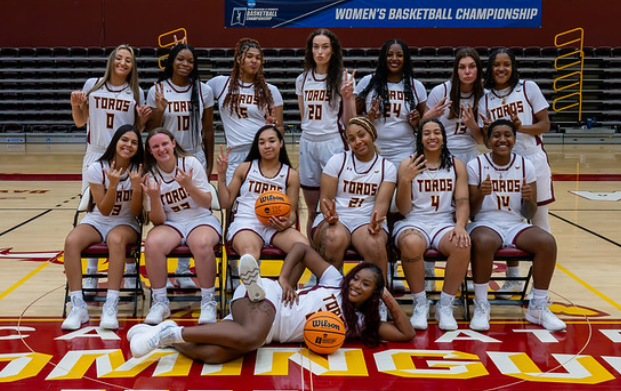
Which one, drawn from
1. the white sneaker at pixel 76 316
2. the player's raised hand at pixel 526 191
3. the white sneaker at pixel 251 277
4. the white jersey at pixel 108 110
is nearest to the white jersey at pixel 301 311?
the white sneaker at pixel 251 277

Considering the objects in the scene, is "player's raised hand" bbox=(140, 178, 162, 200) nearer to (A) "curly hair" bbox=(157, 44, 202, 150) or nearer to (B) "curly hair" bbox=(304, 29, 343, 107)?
(A) "curly hair" bbox=(157, 44, 202, 150)

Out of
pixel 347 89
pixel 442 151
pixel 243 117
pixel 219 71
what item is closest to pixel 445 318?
pixel 442 151

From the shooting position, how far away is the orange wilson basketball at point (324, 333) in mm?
3508

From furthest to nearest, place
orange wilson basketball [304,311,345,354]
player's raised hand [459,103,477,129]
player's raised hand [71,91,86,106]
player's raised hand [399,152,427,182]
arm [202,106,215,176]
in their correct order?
arm [202,106,215,176]
player's raised hand [71,91,86,106]
player's raised hand [459,103,477,129]
player's raised hand [399,152,427,182]
orange wilson basketball [304,311,345,354]

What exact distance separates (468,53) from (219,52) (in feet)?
40.9

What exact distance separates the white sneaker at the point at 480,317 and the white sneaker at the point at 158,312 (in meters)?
1.92

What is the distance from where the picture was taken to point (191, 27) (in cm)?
1670

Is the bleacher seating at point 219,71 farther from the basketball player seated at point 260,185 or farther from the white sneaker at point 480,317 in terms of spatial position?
the white sneaker at point 480,317

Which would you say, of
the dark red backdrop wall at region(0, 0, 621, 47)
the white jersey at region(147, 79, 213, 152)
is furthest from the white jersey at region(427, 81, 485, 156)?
the dark red backdrop wall at region(0, 0, 621, 47)

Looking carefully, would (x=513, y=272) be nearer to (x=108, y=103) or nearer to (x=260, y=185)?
(x=260, y=185)

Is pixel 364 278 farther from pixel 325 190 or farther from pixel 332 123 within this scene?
pixel 332 123

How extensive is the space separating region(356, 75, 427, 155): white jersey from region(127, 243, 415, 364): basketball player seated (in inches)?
50.7

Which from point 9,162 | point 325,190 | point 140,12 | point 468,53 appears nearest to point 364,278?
point 325,190

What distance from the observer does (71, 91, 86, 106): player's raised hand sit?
183 inches
